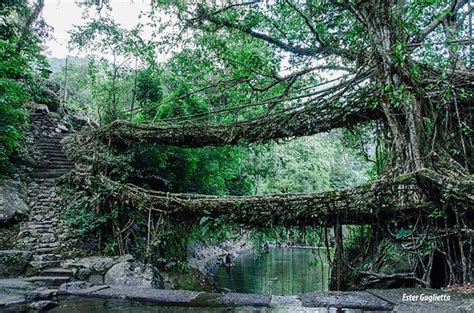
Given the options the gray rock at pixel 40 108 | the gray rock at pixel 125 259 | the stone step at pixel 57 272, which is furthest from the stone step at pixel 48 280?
the gray rock at pixel 40 108

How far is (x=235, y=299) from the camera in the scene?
4.27 metres

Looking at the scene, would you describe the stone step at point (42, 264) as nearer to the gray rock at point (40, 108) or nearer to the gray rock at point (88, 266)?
the gray rock at point (88, 266)

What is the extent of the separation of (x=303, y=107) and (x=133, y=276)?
3.86 metres

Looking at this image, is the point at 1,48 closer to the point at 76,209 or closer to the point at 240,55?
the point at 76,209

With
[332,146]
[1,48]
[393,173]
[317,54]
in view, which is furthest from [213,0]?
[332,146]

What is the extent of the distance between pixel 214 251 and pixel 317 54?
8.74 meters

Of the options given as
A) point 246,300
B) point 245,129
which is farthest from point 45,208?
point 246,300

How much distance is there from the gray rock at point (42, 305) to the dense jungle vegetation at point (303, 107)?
1.87 metres

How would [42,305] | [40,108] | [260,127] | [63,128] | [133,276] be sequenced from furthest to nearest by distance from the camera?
1. [63,128]
2. [40,108]
3. [260,127]
4. [133,276]
5. [42,305]

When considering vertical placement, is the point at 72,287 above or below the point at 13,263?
below

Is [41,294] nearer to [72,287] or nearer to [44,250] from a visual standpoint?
[72,287]

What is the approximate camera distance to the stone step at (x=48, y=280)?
18.0 ft

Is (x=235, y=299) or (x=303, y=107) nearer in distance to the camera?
(x=235, y=299)

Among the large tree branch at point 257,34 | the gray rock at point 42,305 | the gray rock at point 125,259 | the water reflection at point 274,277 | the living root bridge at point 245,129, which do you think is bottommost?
the water reflection at point 274,277
